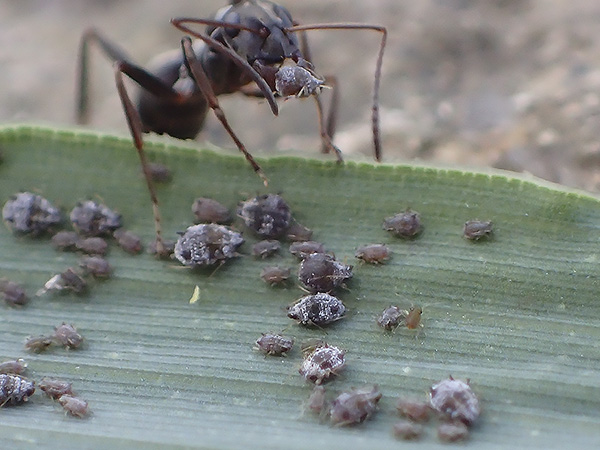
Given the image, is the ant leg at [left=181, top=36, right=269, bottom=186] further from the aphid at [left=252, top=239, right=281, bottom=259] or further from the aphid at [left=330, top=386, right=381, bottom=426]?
the aphid at [left=330, top=386, right=381, bottom=426]

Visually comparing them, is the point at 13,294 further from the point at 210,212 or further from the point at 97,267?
the point at 210,212

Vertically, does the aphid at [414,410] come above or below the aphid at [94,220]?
below

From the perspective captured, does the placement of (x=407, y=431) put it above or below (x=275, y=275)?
below

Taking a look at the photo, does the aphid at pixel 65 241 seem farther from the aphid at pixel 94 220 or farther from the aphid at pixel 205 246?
the aphid at pixel 205 246

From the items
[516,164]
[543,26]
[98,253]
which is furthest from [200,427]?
[543,26]

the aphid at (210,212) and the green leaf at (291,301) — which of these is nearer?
the green leaf at (291,301)

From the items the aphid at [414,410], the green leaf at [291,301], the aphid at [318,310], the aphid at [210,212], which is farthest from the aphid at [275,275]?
the aphid at [414,410]

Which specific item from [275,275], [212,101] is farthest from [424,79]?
[275,275]
